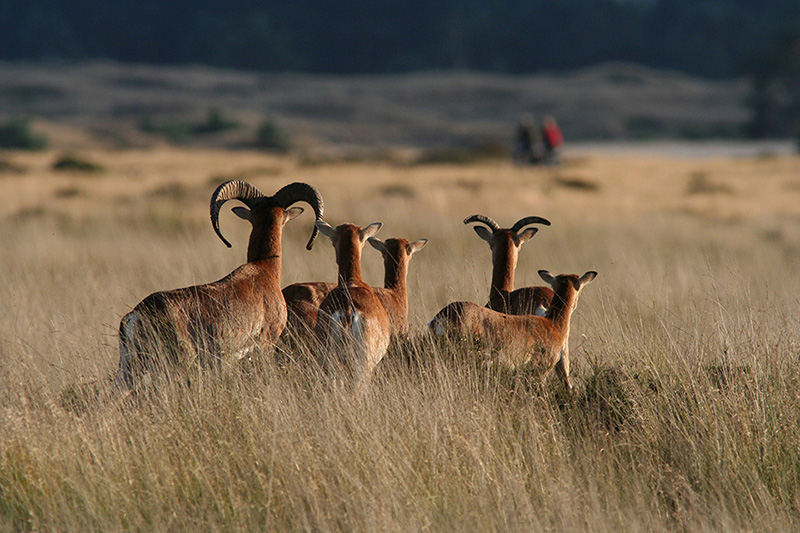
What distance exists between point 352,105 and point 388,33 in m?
47.6

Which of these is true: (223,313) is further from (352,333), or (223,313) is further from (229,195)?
(229,195)

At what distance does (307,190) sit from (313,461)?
8.34 feet

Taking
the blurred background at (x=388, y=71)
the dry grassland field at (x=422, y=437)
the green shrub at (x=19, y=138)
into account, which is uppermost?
the blurred background at (x=388, y=71)

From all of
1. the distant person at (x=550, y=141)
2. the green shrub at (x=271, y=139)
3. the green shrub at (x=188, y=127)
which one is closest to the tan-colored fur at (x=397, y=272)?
the distant person at (x=550, y=141)

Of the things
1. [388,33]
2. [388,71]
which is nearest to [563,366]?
[388,71]

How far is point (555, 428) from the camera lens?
639 cm

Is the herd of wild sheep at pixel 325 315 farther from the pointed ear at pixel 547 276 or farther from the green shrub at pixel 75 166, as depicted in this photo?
the green shrub at pixel 75 166

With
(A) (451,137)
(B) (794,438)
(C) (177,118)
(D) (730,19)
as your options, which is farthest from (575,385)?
(D) (730,19)

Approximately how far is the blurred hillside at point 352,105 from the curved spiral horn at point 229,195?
189 ft

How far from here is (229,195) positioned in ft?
24.0

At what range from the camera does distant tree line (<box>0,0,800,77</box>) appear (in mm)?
136250

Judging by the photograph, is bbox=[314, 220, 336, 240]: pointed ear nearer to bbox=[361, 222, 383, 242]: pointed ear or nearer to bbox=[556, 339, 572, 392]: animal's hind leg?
bbox=[361, 222, 383, 242]: pointed ear

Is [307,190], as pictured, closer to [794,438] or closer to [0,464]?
[0,464]

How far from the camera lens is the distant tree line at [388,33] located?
136 meters
